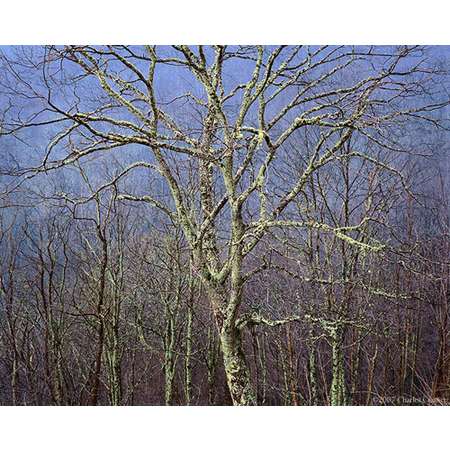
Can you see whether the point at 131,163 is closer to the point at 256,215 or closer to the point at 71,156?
the point at 71,156

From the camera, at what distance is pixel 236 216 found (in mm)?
3271

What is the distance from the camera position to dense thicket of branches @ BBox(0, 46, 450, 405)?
10.4ft

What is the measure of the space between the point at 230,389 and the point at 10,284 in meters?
1.64

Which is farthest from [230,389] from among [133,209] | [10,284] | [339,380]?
[10,284]
